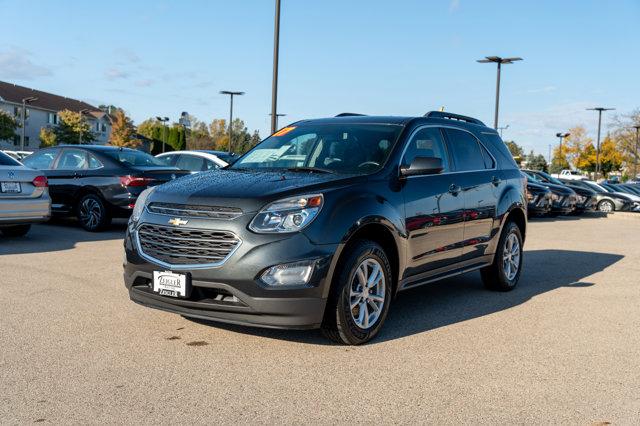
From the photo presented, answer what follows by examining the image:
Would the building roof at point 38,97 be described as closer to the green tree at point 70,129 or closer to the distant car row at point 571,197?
the green tree at point 70,129

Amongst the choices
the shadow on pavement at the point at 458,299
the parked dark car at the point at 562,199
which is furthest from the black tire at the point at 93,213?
the parked dark car at the point at 562,199

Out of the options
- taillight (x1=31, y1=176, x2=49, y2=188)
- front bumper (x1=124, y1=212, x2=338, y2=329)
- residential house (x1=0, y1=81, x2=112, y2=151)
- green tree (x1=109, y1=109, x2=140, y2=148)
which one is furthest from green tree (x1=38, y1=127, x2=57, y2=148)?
front bumper (x1=124, y1=212, x2=338, y2=329)

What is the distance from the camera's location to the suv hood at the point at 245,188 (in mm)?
4781

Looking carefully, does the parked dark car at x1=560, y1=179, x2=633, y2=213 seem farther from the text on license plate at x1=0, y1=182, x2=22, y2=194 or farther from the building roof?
the building roof

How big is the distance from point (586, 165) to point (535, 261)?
81634mm

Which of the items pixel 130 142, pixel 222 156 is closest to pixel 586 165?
pixel 130 142

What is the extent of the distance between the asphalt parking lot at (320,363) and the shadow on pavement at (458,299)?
3 centimetres

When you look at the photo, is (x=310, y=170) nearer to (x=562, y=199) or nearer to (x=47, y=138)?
(x=562, y=199)

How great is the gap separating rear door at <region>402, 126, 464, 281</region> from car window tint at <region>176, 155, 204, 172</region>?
9.18 meters

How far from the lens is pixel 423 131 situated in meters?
6.27

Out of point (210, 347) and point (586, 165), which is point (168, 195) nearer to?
point (210, 347)

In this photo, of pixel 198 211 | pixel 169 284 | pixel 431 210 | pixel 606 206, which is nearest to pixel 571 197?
pixel 606 206

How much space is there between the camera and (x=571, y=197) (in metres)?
22.5

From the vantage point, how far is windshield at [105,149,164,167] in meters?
12.3
